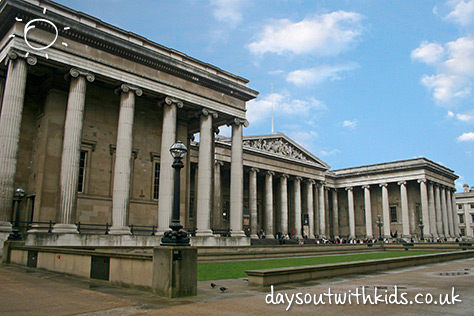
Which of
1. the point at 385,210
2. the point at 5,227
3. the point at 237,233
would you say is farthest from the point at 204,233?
the point at 385,210

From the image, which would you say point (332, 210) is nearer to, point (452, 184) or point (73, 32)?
point (452, 184)

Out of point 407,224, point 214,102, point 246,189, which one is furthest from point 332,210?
point 214,102

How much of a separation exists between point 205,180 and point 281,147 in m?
33.3

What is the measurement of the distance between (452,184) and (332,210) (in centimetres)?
2436

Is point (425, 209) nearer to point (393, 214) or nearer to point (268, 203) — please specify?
point (393, 214)

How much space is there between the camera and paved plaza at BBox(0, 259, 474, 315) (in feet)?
27.5

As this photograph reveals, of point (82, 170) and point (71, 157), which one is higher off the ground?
point (71, 157)

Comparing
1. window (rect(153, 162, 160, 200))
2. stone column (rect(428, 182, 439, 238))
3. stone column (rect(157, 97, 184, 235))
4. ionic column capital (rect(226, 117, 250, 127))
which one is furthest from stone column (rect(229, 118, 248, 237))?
stone column (rect(428, 182, 439, 238))

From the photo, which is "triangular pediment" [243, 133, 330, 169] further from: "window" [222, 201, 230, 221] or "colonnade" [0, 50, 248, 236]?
"colonnade" [0, 50, 248, 236]

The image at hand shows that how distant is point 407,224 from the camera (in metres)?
67.5

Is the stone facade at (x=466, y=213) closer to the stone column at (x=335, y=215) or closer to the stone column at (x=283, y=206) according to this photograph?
the stone column at (x=335, y=215)

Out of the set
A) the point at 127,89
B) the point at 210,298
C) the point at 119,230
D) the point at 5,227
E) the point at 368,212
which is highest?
the point at 127,89

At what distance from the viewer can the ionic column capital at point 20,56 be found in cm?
2347

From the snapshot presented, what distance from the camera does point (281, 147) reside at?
211ft
